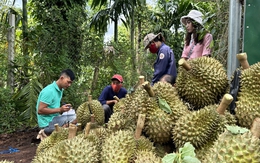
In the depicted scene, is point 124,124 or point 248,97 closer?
point 248,97

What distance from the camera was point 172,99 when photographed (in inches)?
60.6

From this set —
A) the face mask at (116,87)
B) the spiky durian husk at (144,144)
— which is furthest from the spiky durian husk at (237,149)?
the face mask at (116,87)

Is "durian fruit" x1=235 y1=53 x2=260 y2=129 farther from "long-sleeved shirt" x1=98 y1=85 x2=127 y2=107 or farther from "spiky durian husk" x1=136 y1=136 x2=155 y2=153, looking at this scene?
"long-sleeved shirt" x1=98 y1=85 x2=127 y2=107

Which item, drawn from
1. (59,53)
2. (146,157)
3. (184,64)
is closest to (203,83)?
(184,64)

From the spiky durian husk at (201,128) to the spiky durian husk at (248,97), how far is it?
12 cm

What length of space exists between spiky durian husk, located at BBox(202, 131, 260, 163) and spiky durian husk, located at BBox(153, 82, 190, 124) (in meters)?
0.42

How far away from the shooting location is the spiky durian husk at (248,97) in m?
1.33

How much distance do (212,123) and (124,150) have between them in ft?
1.47

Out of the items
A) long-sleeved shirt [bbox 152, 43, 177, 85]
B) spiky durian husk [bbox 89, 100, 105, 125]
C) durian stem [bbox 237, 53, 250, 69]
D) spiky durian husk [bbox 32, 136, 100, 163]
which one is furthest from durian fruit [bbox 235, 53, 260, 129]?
spiky durian husk [bbox 89, 100, 105, 125]

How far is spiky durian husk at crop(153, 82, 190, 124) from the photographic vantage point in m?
1.48

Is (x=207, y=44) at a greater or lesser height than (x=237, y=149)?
greater

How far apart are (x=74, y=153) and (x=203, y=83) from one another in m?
0.79

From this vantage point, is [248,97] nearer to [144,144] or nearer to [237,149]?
[237,149]

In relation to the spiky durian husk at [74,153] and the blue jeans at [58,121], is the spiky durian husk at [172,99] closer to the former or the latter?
the spiky durian husk at [74,153]
